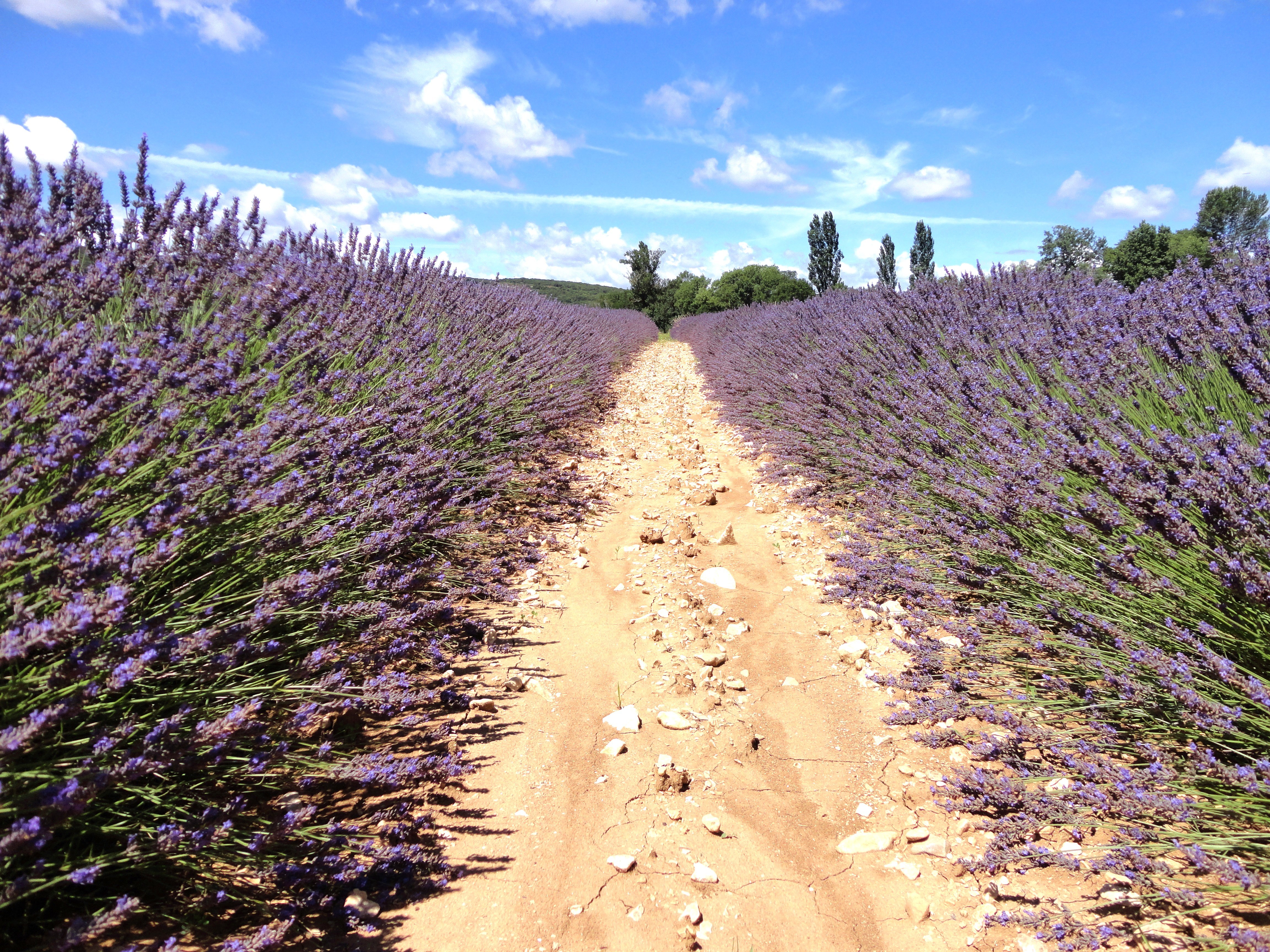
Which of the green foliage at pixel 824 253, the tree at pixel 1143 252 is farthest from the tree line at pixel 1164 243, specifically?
the green foliage at pixel 824 253

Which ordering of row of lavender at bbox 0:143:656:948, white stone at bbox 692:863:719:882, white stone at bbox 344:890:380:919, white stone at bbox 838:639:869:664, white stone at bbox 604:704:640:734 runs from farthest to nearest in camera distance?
white stone at bbox 838:639:869:664 < white stone at bbox 604:704:640:734 < white stone at bbox 692:863:719:882 < white stone at bbox 344:890:380:919 < row of lavender at bbox 0:143:656:948

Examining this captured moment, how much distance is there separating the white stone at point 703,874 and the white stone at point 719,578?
6.18 feet

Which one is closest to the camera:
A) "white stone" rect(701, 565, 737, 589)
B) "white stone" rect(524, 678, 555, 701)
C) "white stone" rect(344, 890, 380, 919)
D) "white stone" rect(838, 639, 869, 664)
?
"white stone" rect(344, 890, 380, 919)

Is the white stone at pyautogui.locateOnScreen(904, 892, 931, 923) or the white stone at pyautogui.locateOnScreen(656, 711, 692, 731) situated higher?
the white stone at pyautogui.locateOnScreen(656, 711, 692, 731)

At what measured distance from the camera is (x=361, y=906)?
1648 mm

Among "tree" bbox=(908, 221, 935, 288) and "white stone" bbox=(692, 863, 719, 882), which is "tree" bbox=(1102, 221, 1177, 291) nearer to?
"tree" bbox=(908, 221, 935, 288)

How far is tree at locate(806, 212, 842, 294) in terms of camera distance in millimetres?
33000

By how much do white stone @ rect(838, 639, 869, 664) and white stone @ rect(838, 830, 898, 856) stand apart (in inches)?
39.0

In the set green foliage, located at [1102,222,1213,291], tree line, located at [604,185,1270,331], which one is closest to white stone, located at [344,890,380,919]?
tree line, located at [604,185,1270,331]

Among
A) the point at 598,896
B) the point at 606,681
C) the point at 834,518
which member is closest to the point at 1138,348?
Answer: the point at 834,518

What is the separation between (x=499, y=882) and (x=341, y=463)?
163 centimetres

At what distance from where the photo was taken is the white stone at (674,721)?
258cm

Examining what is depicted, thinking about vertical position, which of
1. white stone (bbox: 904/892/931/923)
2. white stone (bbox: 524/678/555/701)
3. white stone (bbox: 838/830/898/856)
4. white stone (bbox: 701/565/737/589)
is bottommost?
white stone (bbox: 904/892/931/923)

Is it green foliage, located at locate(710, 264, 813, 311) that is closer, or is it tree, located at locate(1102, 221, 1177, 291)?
tree, located at locate(1102, 221, 1177, 291)
